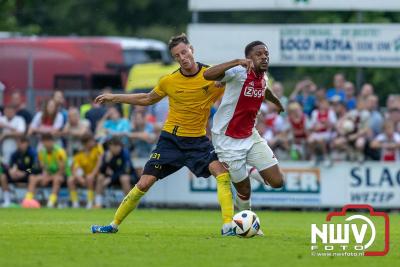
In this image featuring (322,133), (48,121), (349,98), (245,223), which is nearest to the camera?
(245,223)

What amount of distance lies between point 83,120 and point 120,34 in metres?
29.4

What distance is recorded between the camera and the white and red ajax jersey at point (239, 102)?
1322 centimetres

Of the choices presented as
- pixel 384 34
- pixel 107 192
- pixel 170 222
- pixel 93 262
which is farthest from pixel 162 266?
pixel 384 34

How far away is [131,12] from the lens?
179 ft

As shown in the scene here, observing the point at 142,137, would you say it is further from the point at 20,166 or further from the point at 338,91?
the point at 338,91

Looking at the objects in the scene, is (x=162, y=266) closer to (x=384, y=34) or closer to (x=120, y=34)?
(x=384, y=34)

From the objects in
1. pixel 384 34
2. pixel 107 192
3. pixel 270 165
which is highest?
pixel 384 34

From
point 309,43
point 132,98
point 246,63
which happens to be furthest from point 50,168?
point 246,63

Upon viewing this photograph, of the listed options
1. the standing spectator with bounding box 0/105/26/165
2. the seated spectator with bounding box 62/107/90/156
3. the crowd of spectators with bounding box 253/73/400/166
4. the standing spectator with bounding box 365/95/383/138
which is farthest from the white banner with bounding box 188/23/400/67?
the standing spectator with bounding box 0/105/26/165

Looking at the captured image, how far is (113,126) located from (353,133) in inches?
181

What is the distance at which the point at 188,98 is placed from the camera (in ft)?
44.4

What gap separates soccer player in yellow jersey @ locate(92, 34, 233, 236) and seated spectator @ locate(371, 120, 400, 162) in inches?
333

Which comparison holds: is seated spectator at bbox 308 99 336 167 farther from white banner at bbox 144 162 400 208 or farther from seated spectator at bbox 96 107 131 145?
seated spectator at bbox 96 107 131 145

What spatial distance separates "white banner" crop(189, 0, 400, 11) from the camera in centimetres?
2394
